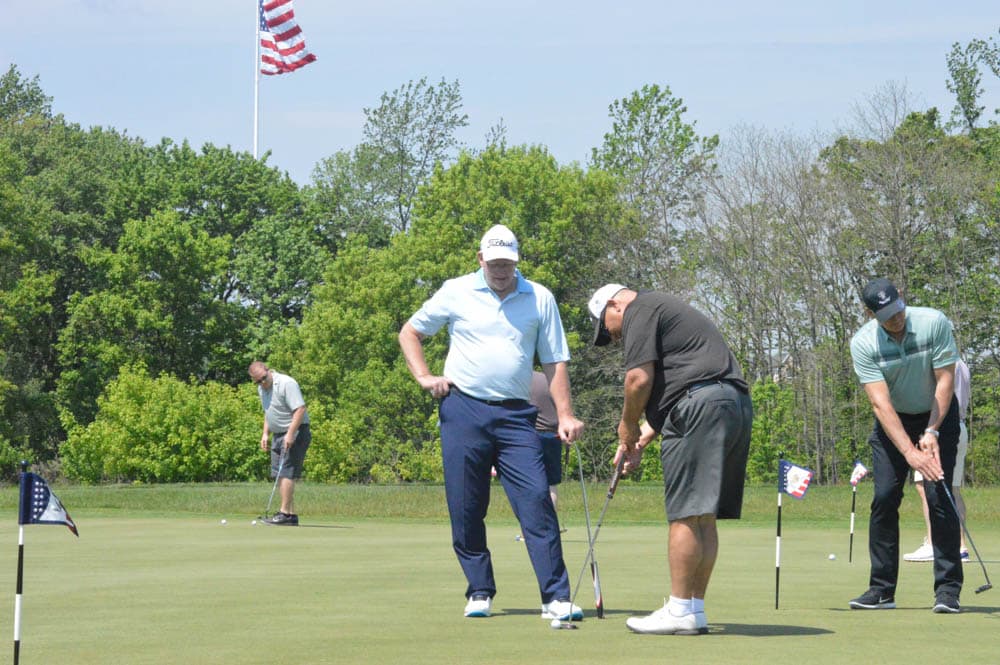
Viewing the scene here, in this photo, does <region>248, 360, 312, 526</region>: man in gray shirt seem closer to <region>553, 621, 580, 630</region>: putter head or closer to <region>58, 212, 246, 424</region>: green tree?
<region>553, 621, 580, 630</region>: putter head

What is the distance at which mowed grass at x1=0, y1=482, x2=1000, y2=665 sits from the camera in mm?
6742

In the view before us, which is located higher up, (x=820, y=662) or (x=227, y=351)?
(x=227, y=351)

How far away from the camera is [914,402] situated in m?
8.97

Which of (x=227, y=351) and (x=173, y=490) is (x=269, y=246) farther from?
(x=173, y=490)

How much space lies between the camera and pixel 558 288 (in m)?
54.5

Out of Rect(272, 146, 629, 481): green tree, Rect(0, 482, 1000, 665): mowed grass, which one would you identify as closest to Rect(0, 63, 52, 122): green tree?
Rect(272, 146, 629, 481): green tree

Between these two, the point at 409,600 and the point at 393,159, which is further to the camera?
the point at 393,159

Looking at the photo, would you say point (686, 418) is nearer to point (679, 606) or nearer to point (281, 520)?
point (679, 606)

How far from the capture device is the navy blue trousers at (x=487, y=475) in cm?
817

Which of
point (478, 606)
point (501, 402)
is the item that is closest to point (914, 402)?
point (501, 402)

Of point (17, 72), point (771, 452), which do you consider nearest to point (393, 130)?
point (17, 72)

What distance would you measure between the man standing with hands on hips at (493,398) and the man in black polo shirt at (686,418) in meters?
0.74

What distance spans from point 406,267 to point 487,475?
4752 cm

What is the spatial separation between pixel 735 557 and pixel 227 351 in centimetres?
4697
